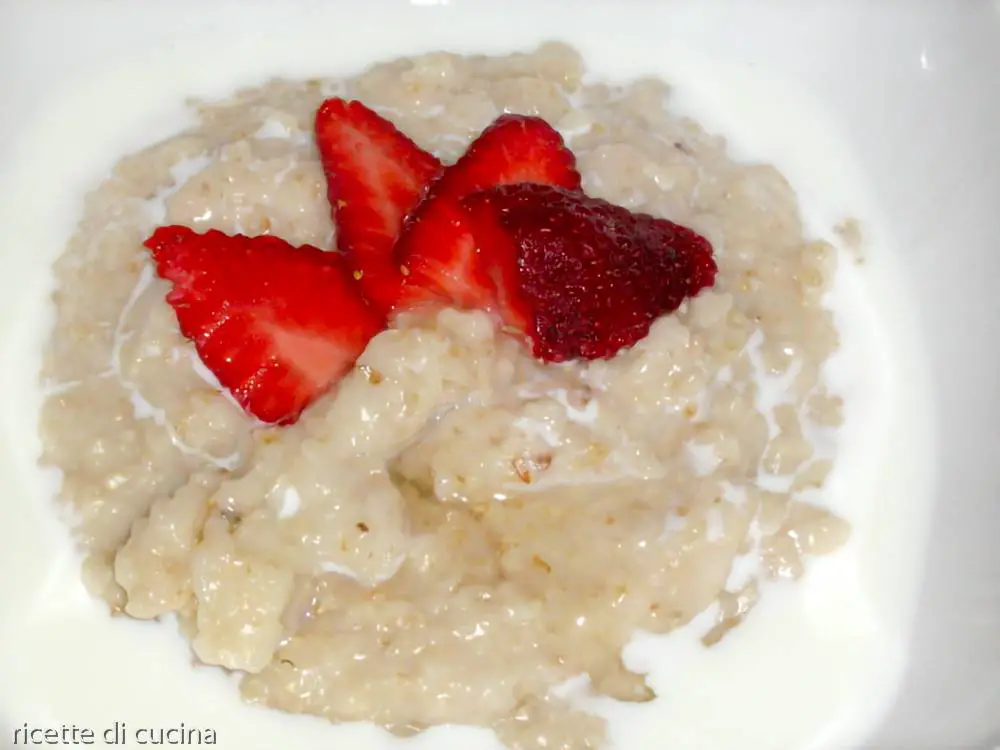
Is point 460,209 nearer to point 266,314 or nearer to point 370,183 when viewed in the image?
point 370,183

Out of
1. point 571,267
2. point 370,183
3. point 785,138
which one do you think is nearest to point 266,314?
point 370,183

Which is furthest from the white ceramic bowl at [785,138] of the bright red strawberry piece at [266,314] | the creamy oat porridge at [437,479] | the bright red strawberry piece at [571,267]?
the bright red strawberry piece at [571,267]

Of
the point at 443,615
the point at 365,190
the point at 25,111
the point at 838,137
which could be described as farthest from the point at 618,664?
the point at 25,111

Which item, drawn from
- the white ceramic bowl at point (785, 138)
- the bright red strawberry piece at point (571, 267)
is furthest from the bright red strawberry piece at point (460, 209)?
the white ceramic bowl at point (785, 138)

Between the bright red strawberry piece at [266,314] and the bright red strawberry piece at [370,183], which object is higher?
the bright red strawberry piece at [370,183]

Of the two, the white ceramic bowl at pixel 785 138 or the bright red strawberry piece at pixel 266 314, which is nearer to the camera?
the bright red strawberry piece at pixel 266 314

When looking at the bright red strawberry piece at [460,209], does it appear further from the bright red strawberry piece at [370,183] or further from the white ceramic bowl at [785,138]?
the white ceramic bowl at [785,138]
